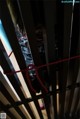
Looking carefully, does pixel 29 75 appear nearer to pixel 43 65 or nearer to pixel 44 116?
pixel 43 65

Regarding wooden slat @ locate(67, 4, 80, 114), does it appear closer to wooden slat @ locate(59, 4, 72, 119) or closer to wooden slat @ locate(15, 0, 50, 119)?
wooden slat @ locate(59, 4, 72, 119)

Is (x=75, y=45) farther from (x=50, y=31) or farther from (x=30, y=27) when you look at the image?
(x=30, y=27)

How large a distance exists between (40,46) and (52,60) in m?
0.15

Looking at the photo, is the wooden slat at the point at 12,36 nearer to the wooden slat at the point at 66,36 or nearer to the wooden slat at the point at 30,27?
the wooden slat at the point at 30,27

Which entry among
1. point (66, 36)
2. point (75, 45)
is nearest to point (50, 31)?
point (66, 36)

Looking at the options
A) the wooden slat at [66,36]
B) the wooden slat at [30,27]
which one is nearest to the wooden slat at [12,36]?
the wooden slat at [30,27]

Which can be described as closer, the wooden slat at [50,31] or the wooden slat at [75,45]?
the wooden slat at [50,31]

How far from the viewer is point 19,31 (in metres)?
1.07

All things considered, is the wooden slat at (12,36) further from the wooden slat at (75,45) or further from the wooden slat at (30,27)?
the wooden slat at (75,45)

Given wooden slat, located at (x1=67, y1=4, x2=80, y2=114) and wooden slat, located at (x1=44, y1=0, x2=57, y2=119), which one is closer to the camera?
wooden slat, located at (x1=44, y1=0, x2=57, y2=119)

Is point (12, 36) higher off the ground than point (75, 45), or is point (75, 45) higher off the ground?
point (12, 36)

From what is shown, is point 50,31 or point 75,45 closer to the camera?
point 50,31

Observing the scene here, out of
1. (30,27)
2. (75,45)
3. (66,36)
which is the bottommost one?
(75,45)

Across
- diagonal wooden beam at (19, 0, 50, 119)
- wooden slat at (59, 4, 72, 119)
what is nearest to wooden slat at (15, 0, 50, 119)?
diagonal wooden beam at (19, 0, 50, 119)
